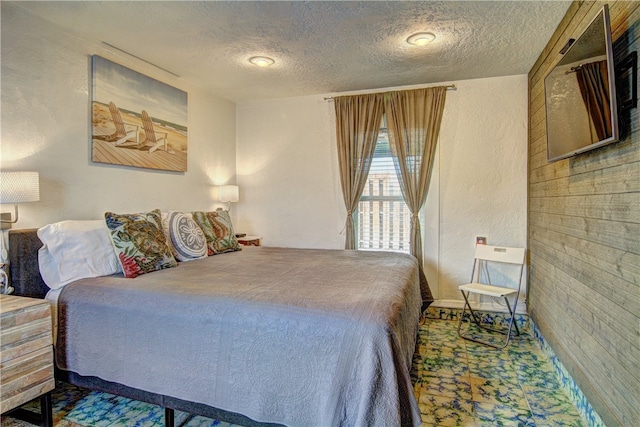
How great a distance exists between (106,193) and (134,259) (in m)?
0.88

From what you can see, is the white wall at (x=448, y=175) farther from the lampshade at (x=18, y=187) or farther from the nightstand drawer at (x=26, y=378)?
the nightstand drawer at (x=26, y=378)

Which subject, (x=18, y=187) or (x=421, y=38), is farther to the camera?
(x=421, y=38)

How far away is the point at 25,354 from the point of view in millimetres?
1644

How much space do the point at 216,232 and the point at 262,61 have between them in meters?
1.58

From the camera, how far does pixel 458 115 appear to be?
3453 mm

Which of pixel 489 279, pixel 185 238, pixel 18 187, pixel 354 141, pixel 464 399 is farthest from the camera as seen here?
pixel 354 141

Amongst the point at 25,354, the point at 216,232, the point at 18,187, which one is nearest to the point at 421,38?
the point at 216,232

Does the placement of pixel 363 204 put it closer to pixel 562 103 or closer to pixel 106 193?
pixel 562 103

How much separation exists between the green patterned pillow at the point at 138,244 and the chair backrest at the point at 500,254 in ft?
8.92

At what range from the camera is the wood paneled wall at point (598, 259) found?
1.41m

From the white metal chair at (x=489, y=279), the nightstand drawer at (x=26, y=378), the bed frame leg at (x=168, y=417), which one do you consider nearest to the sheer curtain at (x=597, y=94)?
the white metal chair at (x=489, y=279)

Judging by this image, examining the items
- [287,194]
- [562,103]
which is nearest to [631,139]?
[562,103]

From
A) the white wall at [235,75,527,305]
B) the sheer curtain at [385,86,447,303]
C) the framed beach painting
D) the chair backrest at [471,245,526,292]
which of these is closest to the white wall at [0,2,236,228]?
the framed beach painting

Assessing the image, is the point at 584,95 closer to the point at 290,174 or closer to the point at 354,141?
the point at 354,141
